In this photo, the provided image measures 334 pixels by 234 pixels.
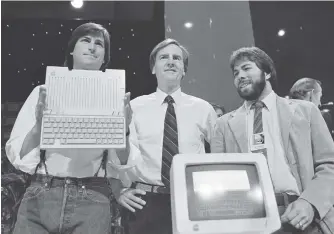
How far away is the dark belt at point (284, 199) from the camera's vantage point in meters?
1.42

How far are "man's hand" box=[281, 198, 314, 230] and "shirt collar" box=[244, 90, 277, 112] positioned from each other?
533mm

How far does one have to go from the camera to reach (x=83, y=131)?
53.2 inches

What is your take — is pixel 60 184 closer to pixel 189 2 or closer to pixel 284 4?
pixel 189 2

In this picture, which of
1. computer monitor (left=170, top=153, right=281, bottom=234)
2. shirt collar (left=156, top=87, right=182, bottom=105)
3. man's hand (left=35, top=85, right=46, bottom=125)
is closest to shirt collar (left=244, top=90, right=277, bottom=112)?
shirt collar (left=156, top=87, right=182, bottom=105)

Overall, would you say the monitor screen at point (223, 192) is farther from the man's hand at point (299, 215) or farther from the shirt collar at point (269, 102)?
the shirt collar at point (269, 102)

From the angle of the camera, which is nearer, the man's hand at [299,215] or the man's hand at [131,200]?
the man's hand at [299,215]

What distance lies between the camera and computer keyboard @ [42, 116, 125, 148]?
1324 mm

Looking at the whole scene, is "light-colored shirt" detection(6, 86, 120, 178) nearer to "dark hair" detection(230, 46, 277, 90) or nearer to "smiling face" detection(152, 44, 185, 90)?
"smiling face" detection(152, 44, 185, 90)

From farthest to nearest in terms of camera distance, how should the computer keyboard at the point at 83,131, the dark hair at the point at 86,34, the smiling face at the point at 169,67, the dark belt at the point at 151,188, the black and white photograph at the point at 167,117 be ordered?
the smiling face at the point at 169,67 < the dark hair at the point at 86,34 < the dark belt at the point at 151,188 < the computer keyboard at the point at 83,131 < the black and white photograph at the point at 167,117

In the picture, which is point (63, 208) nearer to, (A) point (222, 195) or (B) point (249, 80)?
(A) point (222, 195)

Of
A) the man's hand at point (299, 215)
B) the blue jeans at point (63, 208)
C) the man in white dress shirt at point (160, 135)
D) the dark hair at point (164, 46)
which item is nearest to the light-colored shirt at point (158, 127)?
the man in white dress shirt at point (160, 135)

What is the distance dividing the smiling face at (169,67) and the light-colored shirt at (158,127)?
0.19 ft

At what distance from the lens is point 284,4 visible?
2.16 m

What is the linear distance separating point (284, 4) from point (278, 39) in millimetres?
261
